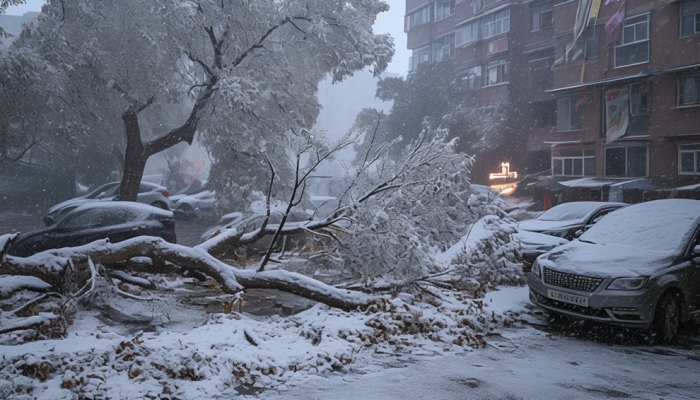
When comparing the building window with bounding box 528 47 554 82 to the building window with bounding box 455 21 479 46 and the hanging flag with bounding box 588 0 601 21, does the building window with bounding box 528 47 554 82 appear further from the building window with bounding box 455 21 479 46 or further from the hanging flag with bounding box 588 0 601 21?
the building window with bounding box 455 21 479 46

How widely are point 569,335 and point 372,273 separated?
2776mm

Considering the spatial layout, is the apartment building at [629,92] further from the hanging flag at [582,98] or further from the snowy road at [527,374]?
the snowy road at [527,374]

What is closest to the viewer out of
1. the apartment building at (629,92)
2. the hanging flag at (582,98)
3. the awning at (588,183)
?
the apartment building at (629,92)

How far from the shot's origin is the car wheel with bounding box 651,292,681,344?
228 inches

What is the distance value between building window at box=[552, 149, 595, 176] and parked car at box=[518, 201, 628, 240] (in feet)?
25.0

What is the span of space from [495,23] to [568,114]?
27.0 feet

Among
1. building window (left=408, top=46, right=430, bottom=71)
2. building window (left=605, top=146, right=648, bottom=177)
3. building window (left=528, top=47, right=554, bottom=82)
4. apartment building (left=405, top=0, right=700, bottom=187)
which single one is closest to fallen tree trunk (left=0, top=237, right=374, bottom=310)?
apartment building (left=405, top=0, right=700, bottom=187)

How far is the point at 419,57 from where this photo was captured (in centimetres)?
3303

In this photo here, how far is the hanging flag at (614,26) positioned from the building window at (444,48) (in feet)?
39.4

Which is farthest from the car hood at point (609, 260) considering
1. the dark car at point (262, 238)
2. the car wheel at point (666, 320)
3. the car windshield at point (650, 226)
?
the dark car at point (262, 238)

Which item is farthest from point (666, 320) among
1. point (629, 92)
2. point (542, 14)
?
point (542, 14)

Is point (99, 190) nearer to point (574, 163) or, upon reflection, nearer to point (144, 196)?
point (144, 196)

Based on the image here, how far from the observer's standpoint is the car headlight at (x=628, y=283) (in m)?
5.70

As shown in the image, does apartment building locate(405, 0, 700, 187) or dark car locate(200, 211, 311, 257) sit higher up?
apartment building locate(405, 0, 700, 187)
